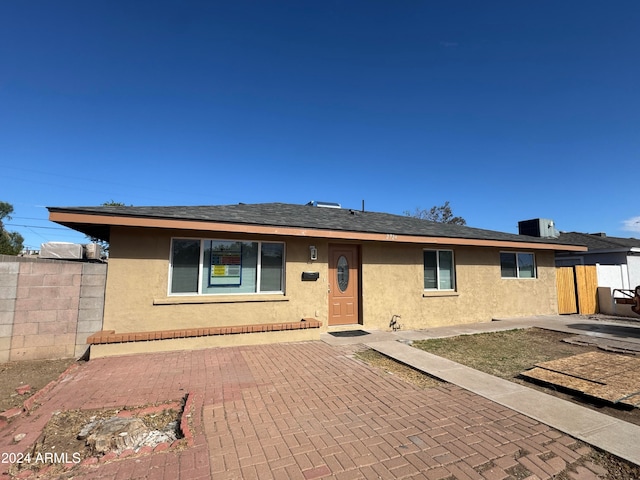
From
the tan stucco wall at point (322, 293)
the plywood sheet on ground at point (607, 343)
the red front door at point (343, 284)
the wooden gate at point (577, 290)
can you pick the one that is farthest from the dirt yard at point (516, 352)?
the wooden gate at point (577, 290)

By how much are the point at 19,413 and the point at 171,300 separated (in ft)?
10.7

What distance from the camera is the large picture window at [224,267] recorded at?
7051 mm

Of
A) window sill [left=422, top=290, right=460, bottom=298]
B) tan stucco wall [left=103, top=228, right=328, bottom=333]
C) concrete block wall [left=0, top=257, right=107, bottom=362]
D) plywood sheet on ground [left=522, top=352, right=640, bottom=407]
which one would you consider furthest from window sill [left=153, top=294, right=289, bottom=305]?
plywood sheet on ground [left=522, top=352, right=640, bottom=407]

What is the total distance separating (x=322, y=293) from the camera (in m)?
8.38

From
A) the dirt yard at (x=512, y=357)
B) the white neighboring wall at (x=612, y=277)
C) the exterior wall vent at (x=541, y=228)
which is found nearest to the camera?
the dirt yard at (x=512, y=357)

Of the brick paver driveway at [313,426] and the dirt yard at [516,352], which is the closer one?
the brick paver driveway at [313,426]

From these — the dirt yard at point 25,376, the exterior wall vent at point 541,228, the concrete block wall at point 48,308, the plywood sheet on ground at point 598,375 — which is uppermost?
the exterior wall vent at point 541,228

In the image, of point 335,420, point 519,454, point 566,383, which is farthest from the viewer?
point 566,383

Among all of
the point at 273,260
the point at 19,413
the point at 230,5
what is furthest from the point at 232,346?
the point at 230,5

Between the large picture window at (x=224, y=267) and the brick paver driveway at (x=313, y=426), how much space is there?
6.92 ft

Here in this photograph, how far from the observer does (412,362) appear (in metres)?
5.74

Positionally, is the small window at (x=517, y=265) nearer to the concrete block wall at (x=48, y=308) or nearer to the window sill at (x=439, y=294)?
the window sill at (x=439, y=294)

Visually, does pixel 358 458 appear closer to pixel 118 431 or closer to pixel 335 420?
pixel 335 420

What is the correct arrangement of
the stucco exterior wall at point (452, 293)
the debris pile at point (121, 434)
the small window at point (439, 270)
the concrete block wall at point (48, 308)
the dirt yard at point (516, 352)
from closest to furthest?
1. the debris pile at point (121, 434)
2. the dirt yard at point (516, 352)
3. the concrete block wall at point (48, 308)
4. the stucco exterior wall at point (452, 293)
5. the small window at point (439, 270)
